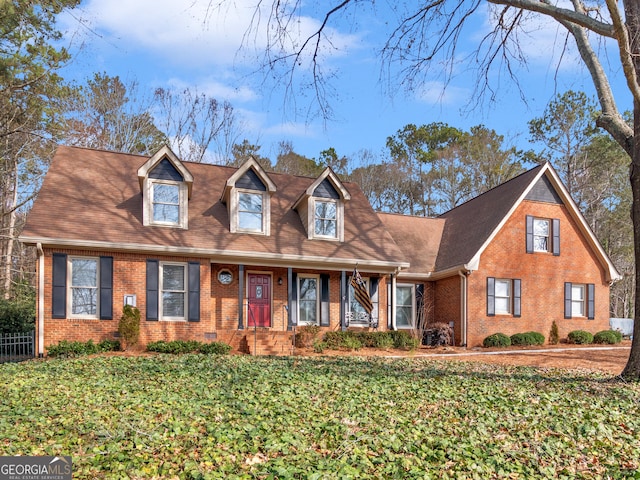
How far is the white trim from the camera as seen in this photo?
14023 mm

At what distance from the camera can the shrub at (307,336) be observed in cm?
1620

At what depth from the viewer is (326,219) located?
1820cm

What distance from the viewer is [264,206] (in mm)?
17344

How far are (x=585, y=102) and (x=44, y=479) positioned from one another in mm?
33656

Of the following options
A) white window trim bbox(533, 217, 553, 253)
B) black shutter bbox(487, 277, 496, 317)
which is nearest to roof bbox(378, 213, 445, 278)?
black shutter bbox(487, 277, 496, 317)

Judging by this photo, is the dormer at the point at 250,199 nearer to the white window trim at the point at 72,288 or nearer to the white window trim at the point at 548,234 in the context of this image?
the white window trim at the point at 72,288

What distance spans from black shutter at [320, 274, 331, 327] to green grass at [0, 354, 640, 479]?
7.52 m

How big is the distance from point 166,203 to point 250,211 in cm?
274

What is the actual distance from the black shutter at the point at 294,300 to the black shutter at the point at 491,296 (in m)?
7.24

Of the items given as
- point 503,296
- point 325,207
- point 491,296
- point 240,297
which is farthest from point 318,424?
point 503,296

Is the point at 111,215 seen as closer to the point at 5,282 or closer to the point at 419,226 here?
the point at 419,226

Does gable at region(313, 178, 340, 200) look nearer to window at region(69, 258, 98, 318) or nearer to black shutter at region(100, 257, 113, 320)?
black shutter at region(100, 257, 113, 320)

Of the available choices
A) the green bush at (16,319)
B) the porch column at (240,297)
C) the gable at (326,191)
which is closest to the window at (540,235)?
the gable at (326,191)

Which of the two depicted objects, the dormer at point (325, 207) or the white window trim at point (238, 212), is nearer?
the white window trim at point (238, 212)
